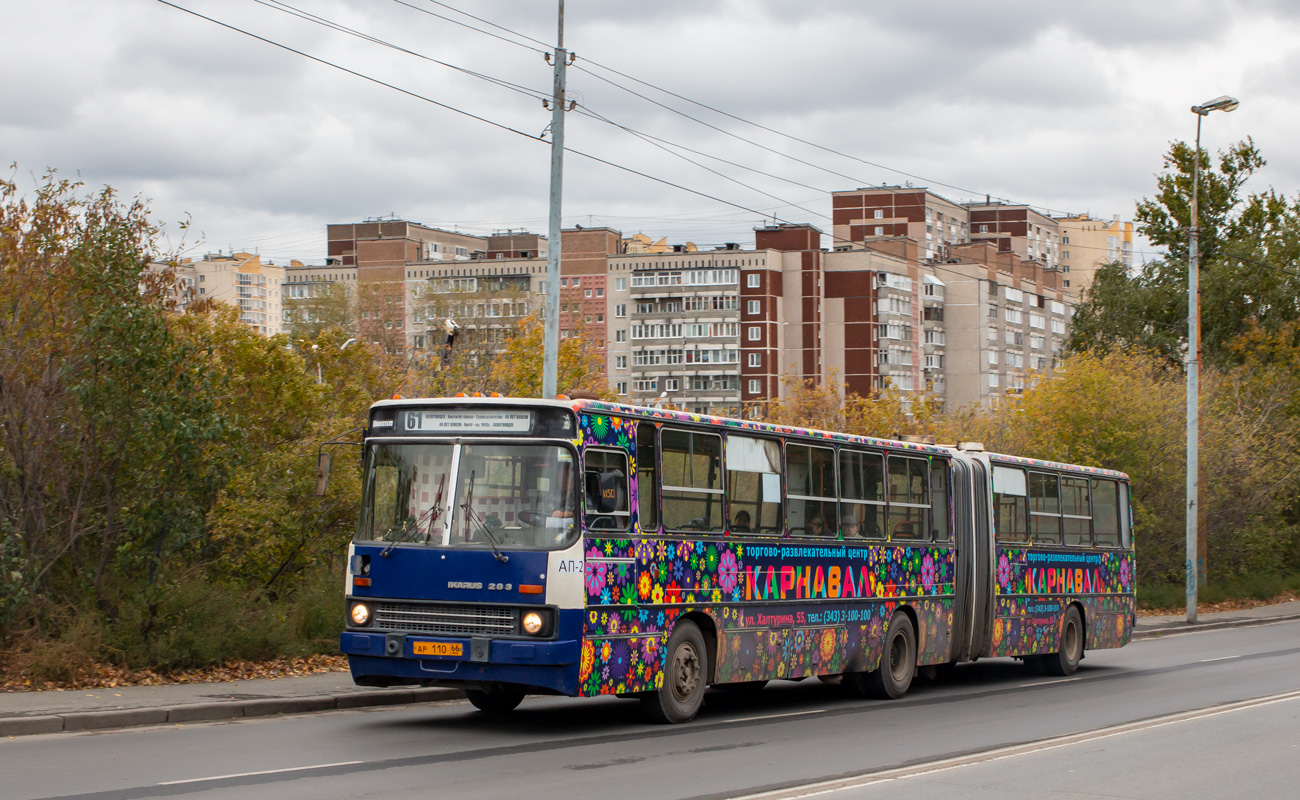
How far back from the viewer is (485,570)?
12.6 m

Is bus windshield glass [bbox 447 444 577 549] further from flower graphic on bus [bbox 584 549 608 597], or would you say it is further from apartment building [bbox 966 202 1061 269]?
apartment building [bbox 966 202 1061 269]

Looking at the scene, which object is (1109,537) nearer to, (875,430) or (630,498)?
(630,498)

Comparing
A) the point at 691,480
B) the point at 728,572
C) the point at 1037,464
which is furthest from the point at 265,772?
the point at 1037,464

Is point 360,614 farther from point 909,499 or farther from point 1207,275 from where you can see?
point 1207,275

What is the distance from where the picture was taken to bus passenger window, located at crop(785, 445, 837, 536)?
15945mm

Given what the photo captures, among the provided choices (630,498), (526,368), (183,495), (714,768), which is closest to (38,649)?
(183,495)

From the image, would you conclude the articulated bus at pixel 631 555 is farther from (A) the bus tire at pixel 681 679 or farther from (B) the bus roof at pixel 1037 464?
(B) the bus roof at pixel 1037 464

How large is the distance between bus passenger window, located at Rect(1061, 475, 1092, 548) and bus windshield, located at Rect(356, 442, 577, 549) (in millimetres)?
11901

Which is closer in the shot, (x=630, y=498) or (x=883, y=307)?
(x=630, y=498)

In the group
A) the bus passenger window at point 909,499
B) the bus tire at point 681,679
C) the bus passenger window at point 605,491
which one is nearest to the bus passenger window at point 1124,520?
the bus passenger window at point 909,499

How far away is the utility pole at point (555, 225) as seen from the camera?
2112 cm

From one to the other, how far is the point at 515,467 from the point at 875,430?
36.5 metres

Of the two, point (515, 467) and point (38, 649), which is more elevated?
point (515, 467)

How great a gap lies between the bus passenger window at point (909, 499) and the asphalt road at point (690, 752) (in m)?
2.12
